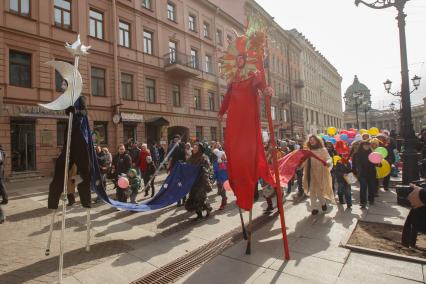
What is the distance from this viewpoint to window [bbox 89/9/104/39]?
17016mm

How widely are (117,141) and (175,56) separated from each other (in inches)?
328

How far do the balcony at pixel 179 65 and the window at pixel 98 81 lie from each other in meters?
5.07

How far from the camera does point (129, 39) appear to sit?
1909cm

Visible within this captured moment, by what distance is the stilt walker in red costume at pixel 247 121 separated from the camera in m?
4.34

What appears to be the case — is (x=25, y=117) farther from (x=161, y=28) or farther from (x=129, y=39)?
Result: (x=161, y=28)

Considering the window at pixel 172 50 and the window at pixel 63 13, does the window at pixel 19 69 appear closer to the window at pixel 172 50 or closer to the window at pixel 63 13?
the window at pixel 63 13

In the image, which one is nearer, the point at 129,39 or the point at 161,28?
the point at 129,39

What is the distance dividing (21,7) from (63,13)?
2094 mm

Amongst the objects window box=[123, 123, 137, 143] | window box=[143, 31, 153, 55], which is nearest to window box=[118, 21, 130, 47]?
window box=[143, 31, 153, 55]

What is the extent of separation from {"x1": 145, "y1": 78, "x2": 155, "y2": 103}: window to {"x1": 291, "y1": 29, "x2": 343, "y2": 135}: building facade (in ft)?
108

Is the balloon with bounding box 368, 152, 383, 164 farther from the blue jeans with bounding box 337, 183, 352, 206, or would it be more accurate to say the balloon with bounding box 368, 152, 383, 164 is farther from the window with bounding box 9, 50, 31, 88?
the window with bounding box 9, 50, 31, 88

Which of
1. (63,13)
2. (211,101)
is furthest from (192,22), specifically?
(63,13)

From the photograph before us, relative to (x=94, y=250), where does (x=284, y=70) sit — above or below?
above

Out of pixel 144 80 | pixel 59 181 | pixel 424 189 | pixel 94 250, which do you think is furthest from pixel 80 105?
pixel 144 80
